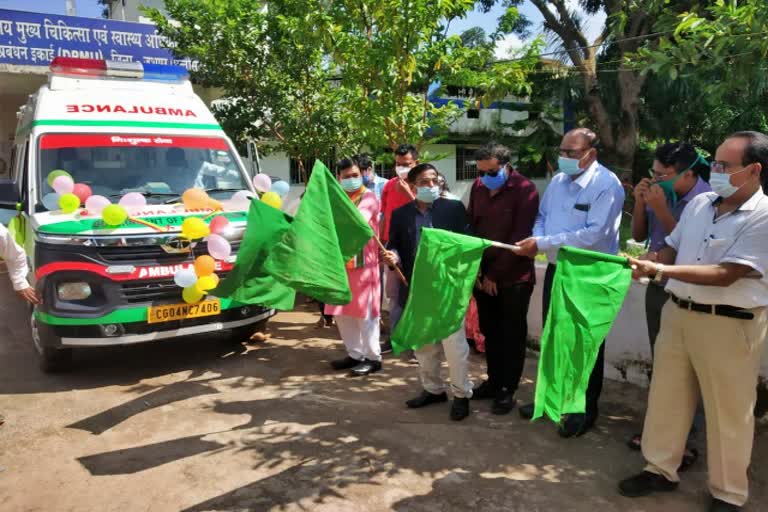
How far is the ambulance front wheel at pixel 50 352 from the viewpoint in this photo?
4.66 m


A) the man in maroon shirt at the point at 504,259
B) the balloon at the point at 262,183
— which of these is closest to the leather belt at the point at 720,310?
the man in maroon shirt at the point at 504,259

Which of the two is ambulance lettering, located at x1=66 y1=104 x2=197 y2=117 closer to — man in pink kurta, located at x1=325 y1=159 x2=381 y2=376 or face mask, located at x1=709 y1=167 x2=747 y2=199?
man in pink kurta, located at x1=325 y1=159 x2=381 y2=376

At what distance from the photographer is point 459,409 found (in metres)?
4.13

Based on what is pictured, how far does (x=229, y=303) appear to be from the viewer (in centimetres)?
510

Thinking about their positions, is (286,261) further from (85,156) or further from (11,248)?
(85,156)

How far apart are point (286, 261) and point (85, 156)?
2.87m

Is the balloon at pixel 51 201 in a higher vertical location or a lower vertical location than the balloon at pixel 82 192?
lower

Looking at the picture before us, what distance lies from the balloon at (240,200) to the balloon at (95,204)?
107 centimetres

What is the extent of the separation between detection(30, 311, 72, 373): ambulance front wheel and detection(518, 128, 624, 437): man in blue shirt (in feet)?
11.9

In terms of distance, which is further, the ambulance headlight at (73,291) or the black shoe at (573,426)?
the ambulance headlight at (73,291)

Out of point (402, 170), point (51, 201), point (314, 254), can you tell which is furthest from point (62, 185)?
point (402, 170)

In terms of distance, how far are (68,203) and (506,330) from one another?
139 inches

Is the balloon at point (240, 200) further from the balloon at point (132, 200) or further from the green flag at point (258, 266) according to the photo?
the green flag at point (258, 266)

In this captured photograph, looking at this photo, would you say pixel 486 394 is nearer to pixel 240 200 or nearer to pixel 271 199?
pixel 271 199
